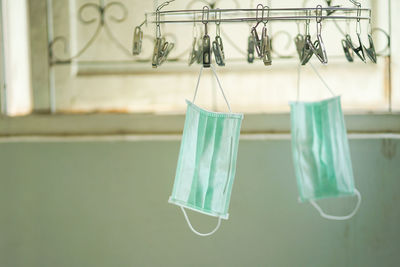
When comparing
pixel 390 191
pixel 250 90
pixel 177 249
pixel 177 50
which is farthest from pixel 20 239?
pixel 390 191

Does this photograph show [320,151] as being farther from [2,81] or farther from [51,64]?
[2,81]

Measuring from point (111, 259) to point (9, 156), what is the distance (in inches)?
32.5

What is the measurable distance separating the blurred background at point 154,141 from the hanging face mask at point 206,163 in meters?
0.57

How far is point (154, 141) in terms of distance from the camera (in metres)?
2.34

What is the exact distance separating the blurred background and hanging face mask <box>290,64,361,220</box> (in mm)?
306

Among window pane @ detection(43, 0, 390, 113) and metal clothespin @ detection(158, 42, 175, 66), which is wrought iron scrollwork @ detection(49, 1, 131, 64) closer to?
window pane @ detection(43, 0, 390, 113)

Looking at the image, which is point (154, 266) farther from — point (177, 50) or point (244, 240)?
point (177, 50)

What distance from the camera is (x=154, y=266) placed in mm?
2352

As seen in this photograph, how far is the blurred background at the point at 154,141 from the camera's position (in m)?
2.33

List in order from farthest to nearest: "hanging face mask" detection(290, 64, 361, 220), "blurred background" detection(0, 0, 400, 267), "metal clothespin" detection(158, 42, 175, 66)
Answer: "blurred background" detection(0, 0, 400, 267)
"hanging face mask" detection(290, 64, 361, 220)
"metal clothespin" detection(158, 42, 175, 66)

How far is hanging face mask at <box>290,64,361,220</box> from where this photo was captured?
199cm

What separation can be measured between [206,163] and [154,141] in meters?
0.64

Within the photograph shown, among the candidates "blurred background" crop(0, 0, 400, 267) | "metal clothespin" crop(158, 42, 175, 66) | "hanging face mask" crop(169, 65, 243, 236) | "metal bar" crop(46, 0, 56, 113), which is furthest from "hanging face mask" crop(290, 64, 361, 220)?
"metal bar" crop(46, 0, 56, 113)

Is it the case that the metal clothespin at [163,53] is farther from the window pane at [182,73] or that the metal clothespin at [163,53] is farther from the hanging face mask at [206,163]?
the window pane at [182,73]
